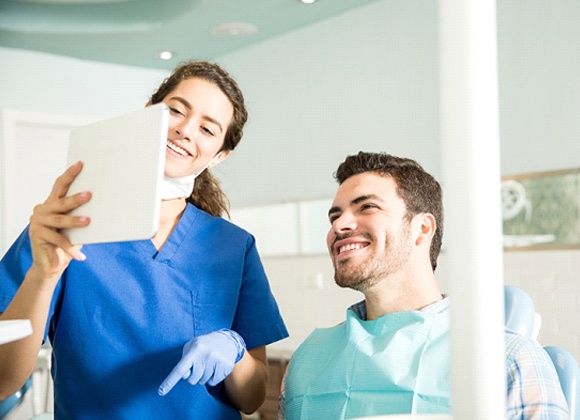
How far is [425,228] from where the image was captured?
5.29 ft

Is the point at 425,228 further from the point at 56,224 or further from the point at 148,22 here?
the point at 148,22

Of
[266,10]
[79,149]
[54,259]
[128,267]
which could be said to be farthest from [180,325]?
[266,10]

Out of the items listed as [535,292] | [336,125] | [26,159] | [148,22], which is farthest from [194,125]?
[26,159]

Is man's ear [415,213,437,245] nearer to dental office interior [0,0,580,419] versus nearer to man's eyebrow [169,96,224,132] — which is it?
man's eyebrow [169,96,224,132]

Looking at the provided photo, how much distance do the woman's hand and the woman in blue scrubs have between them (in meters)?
0.21

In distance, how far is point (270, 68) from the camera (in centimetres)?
494

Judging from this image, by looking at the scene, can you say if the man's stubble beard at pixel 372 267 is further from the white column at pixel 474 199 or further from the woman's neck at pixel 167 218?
the white column at pixel 474 199

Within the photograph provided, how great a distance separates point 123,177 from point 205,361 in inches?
18.5

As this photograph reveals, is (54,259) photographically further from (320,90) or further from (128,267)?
(320,90)

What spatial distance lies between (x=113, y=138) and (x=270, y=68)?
13.7 ft

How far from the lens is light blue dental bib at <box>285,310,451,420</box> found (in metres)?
1.31

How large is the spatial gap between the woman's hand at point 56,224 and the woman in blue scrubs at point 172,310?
215mm

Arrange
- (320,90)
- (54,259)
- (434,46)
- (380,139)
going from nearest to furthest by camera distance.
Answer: (54,259) → (434,46) → (380,139) → (320,90)

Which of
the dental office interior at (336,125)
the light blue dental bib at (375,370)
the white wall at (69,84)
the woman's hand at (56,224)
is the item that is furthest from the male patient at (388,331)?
the white wall at (69,84)
